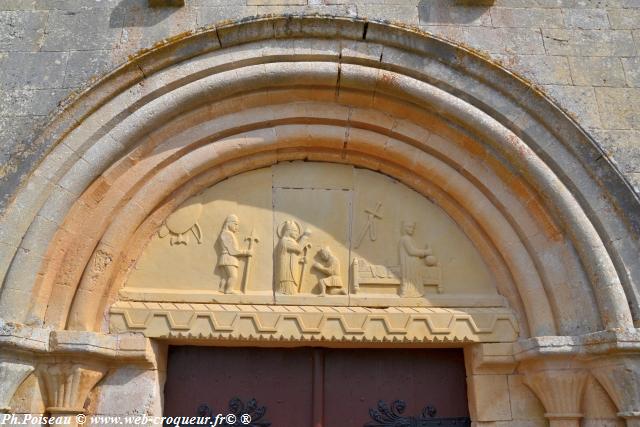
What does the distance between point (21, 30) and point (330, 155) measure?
2.66m

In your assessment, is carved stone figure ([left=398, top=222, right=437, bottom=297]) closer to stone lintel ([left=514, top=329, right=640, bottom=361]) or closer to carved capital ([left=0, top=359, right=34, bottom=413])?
stone lintel ([left=514, top=329, right=640, bottom=361])

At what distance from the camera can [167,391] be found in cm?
422

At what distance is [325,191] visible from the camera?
461 cm

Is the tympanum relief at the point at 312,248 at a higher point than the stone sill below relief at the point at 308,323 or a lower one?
higher

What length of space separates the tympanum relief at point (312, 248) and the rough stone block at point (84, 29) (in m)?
1.44

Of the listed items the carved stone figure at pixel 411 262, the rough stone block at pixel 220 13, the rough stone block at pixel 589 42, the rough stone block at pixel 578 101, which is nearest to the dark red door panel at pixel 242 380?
the carved stone figure at pixel 411 262

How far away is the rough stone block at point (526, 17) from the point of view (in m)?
4.60

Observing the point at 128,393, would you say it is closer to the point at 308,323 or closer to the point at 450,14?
the point at 308,323

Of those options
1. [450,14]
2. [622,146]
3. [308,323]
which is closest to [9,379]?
[308,323]

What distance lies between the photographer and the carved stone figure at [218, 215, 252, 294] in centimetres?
428

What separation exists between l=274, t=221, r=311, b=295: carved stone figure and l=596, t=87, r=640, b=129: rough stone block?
2.43 meters

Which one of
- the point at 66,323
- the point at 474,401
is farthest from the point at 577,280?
the point at 66,323

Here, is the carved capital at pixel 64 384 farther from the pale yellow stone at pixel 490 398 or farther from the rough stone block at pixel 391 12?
the rough stone block at pixel 391 12

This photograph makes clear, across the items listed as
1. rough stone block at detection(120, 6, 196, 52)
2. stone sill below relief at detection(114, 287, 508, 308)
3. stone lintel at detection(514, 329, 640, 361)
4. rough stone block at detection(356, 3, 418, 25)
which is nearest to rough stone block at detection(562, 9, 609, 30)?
rough stone block at detection(356, 3, 418, 25)
